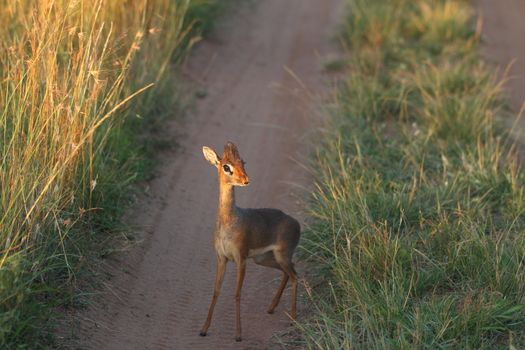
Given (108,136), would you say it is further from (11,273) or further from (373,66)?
(373,66)

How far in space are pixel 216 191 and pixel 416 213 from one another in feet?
6.57

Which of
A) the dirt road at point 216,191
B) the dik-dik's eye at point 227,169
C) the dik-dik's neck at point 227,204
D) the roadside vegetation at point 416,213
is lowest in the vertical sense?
the dirt road at point 216,191

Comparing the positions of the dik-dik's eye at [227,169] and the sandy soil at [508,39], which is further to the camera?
the sandy soil at [508,39]

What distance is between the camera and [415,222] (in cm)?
702

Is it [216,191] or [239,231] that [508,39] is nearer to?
[216,191]

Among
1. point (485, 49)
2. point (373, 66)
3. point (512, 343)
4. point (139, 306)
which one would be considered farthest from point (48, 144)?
point (485, 49)

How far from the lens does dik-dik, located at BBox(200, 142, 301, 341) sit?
5758mm

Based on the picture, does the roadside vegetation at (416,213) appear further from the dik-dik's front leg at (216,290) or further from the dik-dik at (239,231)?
the dik-dik's front leg at (216,290)

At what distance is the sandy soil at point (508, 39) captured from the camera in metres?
11.2

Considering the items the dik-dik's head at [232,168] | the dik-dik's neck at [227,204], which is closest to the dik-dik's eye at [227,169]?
the dik-dik's head at [232,168]

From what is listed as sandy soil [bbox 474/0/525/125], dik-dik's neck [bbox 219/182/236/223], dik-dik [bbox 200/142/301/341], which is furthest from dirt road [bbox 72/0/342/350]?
sandy soil [bbox 474/0/525/125]

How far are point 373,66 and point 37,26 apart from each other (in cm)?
553

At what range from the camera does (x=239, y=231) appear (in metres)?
5.84

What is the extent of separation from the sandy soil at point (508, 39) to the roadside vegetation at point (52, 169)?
4774 millimetres
